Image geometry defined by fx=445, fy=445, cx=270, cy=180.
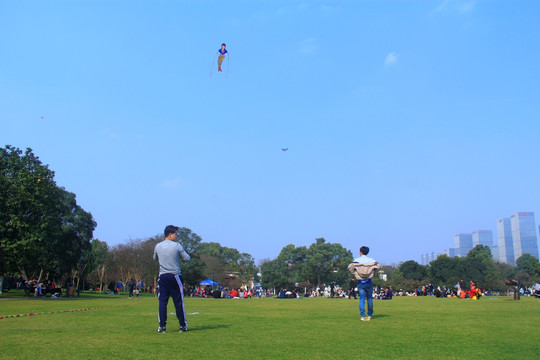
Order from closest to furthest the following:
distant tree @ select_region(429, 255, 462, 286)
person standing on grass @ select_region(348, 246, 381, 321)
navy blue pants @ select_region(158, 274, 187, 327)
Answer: navy blue pants @ select_region(158, 274, 187, 327) < person standing on grass @ select_region(348, 246, 381, 321) < distant tree @ select_region(429, 255, 462, 286)

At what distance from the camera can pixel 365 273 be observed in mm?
10133

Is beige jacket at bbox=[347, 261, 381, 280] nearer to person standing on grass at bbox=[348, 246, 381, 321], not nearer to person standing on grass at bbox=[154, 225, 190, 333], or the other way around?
person standing on grass at bbox=[348, 246, 381, 321]

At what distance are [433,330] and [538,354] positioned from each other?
252 centimetres

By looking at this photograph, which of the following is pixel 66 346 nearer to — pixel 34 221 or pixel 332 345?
pixel 332 345

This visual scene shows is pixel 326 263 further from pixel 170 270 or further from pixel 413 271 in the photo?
pixel 170 270

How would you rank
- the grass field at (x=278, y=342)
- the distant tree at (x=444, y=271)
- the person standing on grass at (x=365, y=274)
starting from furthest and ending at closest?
the distant tree at (x=444, y=271) < the person standing on grass at (x=365, y=274) < the grass field at (x=278, y=342)

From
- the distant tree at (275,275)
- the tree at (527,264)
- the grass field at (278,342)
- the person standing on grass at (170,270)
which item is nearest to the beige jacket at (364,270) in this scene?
the grass field at (278,342)

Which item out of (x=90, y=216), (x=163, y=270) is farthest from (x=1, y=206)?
(x=163, y=270)

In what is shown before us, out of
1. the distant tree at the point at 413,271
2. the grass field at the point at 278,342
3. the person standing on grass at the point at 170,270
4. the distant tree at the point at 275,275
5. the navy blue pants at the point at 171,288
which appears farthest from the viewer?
the distant tree at the point at 413,271

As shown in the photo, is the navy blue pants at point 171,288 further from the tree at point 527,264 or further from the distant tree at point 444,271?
the tree at point 527,264

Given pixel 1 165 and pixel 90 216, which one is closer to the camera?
pixel 1 165

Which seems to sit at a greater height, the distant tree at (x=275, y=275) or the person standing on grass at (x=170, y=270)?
the person standing on grass at (x=170, y=270)

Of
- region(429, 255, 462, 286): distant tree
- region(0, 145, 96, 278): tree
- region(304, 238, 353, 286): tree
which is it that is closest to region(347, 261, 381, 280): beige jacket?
region(0, 145, 96, 278): tree

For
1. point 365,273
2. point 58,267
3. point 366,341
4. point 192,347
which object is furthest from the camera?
point 58,267
